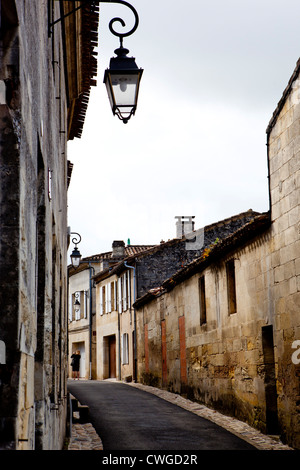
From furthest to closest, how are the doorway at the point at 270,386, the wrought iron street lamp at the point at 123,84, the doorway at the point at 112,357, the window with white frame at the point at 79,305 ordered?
the window with white frame at the point at 79,305
the doorway at the point at 112,357
the doorway at the point at 270,386
the wrought iron street lamp at the point at 123,84

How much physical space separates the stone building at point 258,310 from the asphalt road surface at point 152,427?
30.7 inches

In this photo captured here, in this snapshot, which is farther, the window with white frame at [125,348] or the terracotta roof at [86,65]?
the window with white frame at [125,348]

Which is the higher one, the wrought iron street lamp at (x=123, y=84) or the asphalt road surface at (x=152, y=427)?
the wrought iron street lamp at (x=123, y=84)

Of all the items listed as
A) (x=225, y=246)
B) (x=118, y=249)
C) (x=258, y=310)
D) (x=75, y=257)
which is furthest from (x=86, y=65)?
(x=118, y=249)

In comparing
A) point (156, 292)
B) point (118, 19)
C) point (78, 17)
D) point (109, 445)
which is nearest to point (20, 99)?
point (118, 19)

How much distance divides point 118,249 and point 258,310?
949 inches

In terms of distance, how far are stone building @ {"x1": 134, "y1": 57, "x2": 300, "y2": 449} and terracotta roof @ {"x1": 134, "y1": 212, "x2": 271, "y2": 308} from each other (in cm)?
2

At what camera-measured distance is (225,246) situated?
1318 centimetres

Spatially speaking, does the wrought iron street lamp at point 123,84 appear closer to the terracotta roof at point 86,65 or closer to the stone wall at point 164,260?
the terracotta roof at point 86,65

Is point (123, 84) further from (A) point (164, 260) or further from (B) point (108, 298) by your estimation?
(B) point (108, 298)

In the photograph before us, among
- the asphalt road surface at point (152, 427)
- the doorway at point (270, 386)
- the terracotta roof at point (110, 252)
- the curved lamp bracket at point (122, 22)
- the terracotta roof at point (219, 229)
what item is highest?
the terracotta roof at point (110, 252)

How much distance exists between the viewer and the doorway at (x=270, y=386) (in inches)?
438

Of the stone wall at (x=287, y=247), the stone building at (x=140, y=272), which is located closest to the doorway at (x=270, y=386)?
A: the stone wall at (x=287, y=247)
